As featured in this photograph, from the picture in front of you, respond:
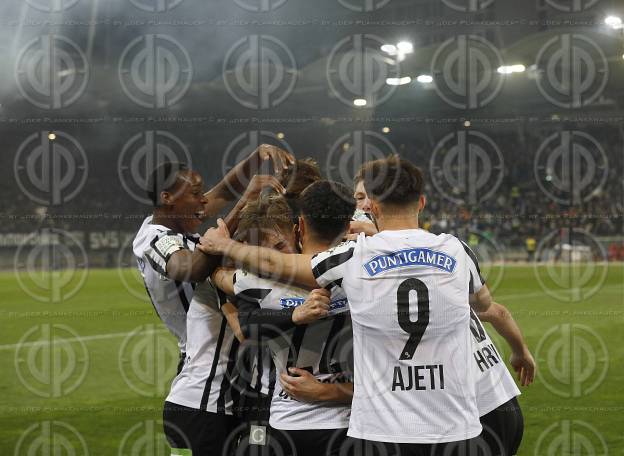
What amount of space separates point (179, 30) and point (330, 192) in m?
18.6

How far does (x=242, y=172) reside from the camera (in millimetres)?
3764

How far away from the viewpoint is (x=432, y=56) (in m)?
25.9

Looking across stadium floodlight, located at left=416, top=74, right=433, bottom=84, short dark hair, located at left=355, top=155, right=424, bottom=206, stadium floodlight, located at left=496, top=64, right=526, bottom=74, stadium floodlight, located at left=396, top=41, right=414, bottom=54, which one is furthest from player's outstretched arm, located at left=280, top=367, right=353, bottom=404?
stadium floodlight, located at left=416, top=74, right=433, bottom=84

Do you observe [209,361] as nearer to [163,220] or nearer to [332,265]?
[163,220]

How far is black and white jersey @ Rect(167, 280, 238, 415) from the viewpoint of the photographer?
335 centimetres

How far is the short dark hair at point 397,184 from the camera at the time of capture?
2561 millimetres

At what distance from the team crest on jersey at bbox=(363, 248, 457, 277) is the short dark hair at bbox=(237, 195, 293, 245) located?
467 millimetres

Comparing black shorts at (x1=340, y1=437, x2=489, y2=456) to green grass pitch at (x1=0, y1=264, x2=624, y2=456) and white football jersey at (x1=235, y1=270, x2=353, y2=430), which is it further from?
green grass pitch at (x1=0, y1=264, x2=624, y2=456)

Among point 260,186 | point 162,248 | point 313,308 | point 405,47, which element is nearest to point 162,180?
point 162,248

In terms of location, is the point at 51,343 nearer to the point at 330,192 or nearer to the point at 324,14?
the point at 330,192

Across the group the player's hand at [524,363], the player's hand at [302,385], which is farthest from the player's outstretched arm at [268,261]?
the player's hand at [524,363]

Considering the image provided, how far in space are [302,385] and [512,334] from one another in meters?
0.99

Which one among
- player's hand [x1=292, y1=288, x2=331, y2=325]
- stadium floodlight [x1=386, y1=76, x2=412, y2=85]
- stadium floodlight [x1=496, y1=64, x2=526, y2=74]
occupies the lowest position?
player's hand [x1=292, y1=288, x2=331, y2=325]

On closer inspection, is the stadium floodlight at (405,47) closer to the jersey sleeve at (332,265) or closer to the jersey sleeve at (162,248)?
the jersey sleeve at (162,248)
